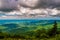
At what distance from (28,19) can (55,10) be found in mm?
769

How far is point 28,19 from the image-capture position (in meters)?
5.30

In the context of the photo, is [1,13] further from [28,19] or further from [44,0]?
[44,0]

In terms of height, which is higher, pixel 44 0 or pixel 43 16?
pixel 44 0

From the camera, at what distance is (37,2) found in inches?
210

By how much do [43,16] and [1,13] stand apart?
1126mm

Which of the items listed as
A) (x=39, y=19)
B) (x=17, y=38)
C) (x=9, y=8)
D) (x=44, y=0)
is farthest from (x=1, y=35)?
(x=44, y=0)

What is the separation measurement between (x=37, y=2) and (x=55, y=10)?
1.74ft

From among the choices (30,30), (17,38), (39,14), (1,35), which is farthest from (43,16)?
(1,35)

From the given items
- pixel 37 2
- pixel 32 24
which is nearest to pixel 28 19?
pixel 32 24

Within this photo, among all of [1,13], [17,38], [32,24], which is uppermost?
[1,13]

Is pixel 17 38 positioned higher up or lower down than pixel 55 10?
lower down

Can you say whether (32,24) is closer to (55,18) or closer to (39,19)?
(39,19)

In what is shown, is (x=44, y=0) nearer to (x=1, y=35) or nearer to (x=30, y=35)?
(x=30, y=35)

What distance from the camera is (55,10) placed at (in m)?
5.36
